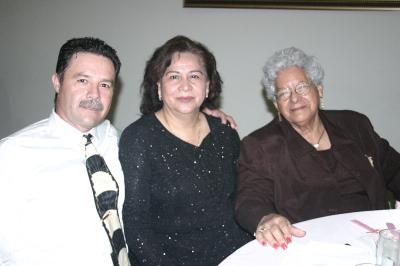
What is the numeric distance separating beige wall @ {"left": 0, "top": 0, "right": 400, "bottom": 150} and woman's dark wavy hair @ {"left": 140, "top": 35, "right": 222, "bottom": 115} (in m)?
0.93

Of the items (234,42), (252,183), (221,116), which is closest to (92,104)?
(221,116)

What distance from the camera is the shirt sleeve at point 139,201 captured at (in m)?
1.68

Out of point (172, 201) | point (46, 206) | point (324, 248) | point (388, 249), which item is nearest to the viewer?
point (388, 249)

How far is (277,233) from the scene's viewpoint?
1.31 meters

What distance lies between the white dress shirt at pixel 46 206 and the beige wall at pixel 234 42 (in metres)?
1.63

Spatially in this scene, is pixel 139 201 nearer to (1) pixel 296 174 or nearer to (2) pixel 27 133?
(2) pixel 27 133

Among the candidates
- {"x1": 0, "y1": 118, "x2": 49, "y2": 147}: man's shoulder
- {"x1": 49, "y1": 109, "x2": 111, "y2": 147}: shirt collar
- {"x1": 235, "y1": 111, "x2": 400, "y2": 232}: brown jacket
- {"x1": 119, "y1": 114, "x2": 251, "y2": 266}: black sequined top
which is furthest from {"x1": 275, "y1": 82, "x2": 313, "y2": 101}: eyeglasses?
{"x1": 0, "y1": 118, "x2": 49, "y2": 147}: man's shoulder

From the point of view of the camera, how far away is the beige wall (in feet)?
9.41

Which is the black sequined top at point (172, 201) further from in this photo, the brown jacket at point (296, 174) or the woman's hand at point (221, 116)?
the woman's hand at point (221, 116)

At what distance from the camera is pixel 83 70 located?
1.71m

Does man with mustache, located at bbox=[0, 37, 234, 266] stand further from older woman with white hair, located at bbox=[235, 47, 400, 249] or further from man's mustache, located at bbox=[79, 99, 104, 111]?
older woman with white hair, located at bbox=[235, 47, 400, 249]

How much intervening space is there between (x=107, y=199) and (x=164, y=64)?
76 centimetres

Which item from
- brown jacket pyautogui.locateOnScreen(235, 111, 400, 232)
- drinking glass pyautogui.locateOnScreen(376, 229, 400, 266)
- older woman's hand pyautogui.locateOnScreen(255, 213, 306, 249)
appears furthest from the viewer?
brown jacket pyautogui.locateOnScreen(235, 111, 400, 232)

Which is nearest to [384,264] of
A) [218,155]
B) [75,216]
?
[218,155]
